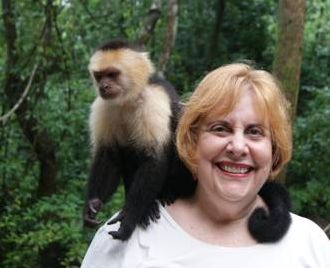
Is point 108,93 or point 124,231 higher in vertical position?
point 108,93

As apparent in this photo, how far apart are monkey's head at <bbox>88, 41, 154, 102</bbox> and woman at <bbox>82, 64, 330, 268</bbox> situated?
963mm

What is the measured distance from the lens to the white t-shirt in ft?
5.05

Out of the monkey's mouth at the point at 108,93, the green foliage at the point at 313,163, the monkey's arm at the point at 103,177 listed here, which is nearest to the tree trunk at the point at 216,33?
the green foliage at the point at 313,163

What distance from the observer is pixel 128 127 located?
8.13 feet

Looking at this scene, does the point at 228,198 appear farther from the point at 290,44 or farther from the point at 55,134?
the point at 55,134

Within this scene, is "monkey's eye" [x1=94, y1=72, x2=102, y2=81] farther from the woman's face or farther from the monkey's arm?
the woman's face

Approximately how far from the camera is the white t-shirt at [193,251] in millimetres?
1539

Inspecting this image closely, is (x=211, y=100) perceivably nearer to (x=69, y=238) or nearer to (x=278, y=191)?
(x=278, y=191)

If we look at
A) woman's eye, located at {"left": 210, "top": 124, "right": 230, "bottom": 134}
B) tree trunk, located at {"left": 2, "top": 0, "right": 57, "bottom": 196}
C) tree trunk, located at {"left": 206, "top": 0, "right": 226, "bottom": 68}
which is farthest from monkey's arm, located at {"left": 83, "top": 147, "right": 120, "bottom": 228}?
tree trunk, located at {"left": 206, "top": 0, "right": 226, "bottom": 68}

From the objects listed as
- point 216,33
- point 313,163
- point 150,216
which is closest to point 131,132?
point 150,216

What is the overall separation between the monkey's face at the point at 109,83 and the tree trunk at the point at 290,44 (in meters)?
1.16

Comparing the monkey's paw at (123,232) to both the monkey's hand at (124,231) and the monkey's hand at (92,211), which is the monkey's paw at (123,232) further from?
the monkey's hand at (92,211)

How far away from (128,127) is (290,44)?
1408mm

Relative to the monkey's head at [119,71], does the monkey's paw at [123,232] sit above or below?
below
